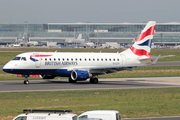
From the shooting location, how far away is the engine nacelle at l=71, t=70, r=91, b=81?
41.3 metres

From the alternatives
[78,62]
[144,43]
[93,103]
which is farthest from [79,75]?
[93,103]

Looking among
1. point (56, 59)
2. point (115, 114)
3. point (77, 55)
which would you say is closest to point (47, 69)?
point (56, 59)

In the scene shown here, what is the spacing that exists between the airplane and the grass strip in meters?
9.98

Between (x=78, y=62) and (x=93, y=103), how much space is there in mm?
18688

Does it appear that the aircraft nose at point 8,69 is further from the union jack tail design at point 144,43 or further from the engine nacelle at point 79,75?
the union jack tail design at point 144,43

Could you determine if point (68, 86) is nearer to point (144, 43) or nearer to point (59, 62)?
point (59, 62)

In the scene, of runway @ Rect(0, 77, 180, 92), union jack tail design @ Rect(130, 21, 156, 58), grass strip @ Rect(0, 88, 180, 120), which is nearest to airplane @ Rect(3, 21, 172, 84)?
union jack tail design @ Rect(130, 21, 156, 58)

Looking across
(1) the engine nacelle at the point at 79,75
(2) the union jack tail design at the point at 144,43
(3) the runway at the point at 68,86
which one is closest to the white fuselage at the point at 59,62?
(1) the engine nacelle at the point at 79,75

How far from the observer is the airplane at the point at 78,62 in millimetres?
41062

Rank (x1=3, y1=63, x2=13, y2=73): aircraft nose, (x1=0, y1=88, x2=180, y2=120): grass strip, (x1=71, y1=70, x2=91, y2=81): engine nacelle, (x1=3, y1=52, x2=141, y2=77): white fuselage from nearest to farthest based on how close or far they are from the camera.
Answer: (x1=0, y1=88, x2=180, y2=120): grass strip → (x1=3, y1=63, x2=13, y2=73): aircraft nose → (x1=3, y1=52, x2=141, y2=77): white fuselage → (x1=71, y1=70, x2=91, y2=81): engine nacelle

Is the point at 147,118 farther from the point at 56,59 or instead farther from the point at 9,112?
the point at 56,59

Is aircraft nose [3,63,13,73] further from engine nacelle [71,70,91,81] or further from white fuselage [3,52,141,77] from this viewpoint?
engine nacelle [71,70,91,81]

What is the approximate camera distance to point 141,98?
28.6m

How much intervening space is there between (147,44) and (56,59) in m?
15.3
